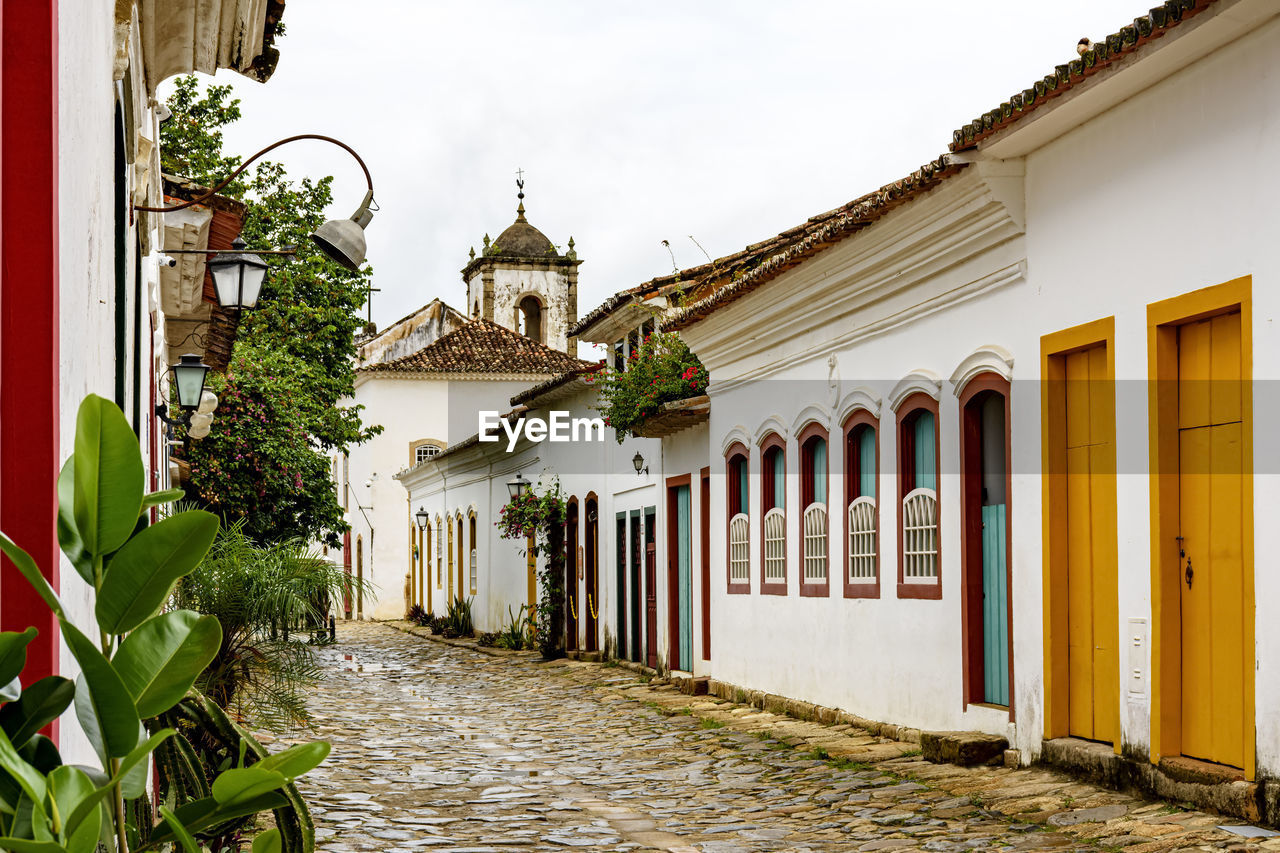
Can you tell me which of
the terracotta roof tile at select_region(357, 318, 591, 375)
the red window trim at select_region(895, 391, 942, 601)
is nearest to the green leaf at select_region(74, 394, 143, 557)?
the red window trim at select_region(895, 391, 942, 601)

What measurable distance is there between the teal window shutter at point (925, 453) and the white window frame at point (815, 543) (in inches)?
78.8

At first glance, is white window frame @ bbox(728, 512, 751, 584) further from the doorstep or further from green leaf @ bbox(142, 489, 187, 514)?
green leaf @ bbox(142, 489, 187, 514)

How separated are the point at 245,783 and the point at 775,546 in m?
14.1

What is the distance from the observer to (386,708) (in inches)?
678

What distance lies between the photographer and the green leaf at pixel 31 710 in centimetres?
173

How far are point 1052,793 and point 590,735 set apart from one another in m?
5.95

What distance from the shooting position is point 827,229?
41.6 ft

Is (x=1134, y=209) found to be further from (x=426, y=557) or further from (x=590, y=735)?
(x=426, y=557)

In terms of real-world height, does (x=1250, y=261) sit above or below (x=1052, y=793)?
above

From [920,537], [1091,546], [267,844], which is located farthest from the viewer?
[920,537]

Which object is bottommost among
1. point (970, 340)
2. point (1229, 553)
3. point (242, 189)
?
point (1229, 553)

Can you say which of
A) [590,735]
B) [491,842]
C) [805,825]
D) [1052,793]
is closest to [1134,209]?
[1052,793]

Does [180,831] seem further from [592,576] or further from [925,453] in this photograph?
[592,576]

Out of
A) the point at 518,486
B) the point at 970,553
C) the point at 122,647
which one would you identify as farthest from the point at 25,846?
the point at 518,486
